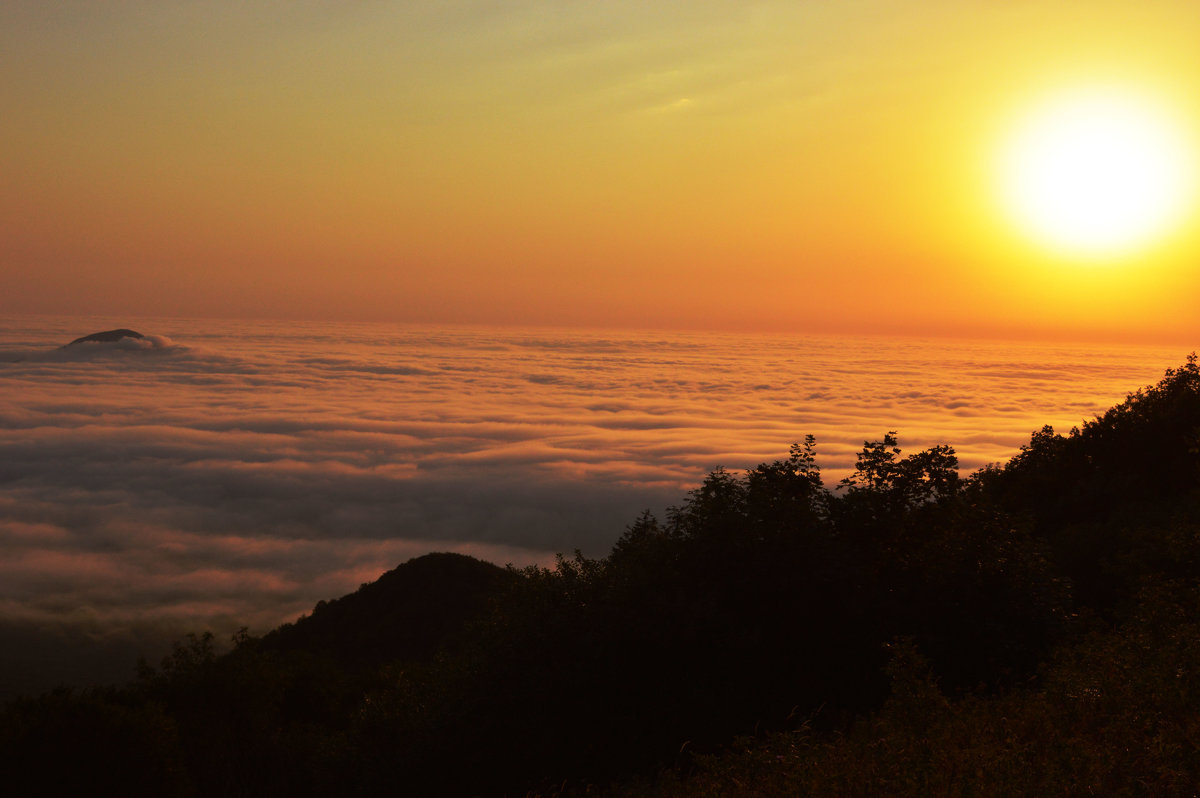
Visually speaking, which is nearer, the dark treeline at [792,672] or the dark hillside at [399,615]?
the dark treeline at [792,672]

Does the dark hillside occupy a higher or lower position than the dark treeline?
lower

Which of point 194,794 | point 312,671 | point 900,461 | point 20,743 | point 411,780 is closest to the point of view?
point 411,780

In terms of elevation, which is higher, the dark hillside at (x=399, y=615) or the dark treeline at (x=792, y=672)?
the dark treeline at (x=792, y=672)

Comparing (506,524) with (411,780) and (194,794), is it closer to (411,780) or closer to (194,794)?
(194,794)

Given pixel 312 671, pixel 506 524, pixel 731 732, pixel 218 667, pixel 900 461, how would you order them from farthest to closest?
pixel 506 524 < pixel 312 671 < pixel 218 667 < pixel 900 461 < pixel 731 732

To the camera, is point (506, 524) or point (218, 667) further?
point (506, 524)

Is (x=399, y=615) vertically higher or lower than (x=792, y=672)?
lower

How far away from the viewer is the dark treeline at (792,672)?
11227mm

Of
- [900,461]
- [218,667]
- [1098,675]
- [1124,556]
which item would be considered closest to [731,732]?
[1098,675]

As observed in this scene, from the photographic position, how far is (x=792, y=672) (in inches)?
746

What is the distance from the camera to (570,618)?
784 inches

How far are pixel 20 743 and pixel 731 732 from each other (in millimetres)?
23891

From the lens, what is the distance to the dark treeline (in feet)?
36.8

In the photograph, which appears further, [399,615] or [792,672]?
[399,615]
